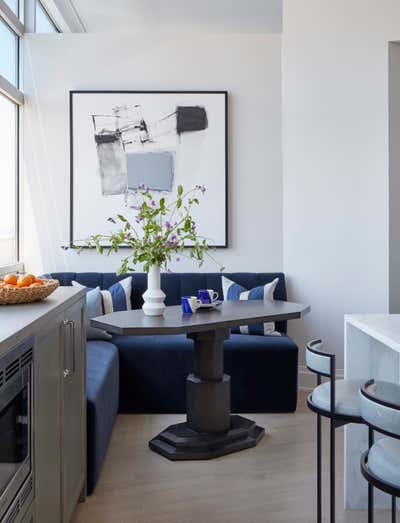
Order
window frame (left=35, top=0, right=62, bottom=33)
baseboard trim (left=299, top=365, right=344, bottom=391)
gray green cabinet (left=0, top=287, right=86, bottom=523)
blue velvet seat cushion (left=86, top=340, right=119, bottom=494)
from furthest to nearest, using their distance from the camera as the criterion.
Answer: window frame (left=35, top=0, right=62, bottom=33), baseboard trim (left=299, top=365, right=344, bottom=391), blue velvet seat cushion (left=86, top=340, right=119, bottom=494), gray green cabinet (left=0, top=287, right=86, bottom=523)

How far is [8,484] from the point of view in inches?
53.7

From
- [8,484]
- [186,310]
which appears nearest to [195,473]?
[186,310]

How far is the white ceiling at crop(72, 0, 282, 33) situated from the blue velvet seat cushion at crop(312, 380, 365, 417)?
4.05 m

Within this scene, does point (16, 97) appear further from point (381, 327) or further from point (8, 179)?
point (381, 327)

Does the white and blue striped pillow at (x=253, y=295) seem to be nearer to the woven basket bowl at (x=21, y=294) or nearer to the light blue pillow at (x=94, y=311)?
the light blue pillow at (x=94, y=311)

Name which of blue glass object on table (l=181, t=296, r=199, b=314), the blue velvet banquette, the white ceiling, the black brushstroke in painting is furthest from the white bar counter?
the white ceiling

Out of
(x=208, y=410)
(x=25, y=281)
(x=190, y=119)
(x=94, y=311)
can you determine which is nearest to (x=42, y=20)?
(x=190, y=119)

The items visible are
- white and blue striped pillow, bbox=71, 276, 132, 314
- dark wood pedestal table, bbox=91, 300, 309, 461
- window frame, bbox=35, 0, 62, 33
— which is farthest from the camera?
window frame, bbox=35, 0, 62, 33

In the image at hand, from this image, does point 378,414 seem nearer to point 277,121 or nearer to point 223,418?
point 223,418

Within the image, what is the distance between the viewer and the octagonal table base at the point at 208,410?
303 cm

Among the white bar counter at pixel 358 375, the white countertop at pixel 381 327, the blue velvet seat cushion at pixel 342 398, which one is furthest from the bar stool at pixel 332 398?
the white bar counter at pixel 358 375

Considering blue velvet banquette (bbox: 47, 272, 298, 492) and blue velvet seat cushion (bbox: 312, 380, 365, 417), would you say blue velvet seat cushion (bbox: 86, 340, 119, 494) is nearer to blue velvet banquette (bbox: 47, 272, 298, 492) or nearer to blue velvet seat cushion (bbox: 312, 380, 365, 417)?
blue velvet banquette (bbox: 47, 272, 298, 492)

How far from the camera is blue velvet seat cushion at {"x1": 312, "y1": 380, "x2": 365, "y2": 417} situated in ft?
5.96

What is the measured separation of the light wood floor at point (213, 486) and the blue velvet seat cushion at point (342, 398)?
26.6 inches
